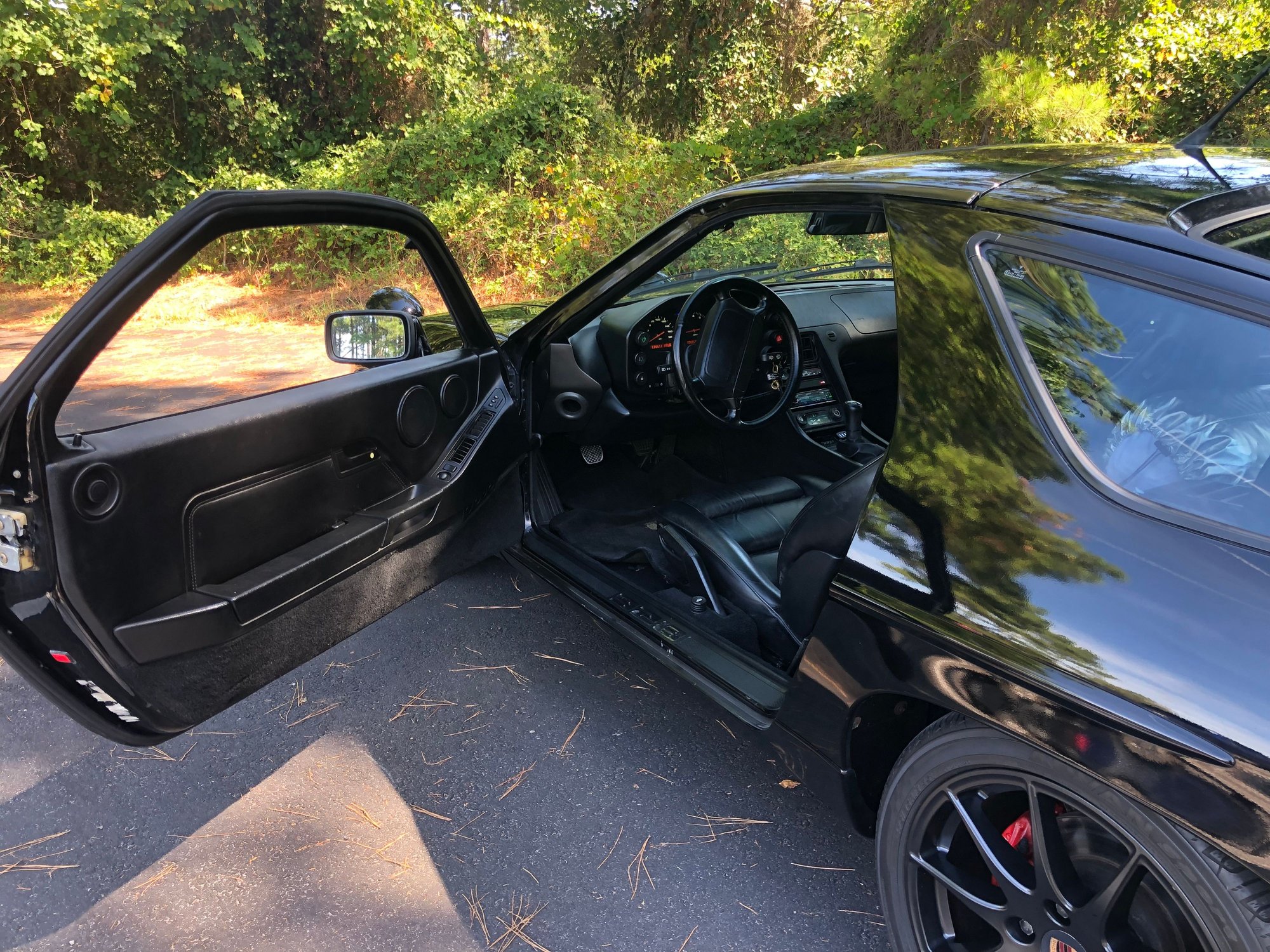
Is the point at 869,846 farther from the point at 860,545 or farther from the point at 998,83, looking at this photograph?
the point at 998,83

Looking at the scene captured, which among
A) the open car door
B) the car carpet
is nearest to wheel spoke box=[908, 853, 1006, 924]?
the car carpet

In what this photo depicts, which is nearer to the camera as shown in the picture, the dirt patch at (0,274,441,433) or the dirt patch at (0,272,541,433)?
the dirt patch at (0,274,441,433)

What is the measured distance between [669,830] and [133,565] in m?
1.46

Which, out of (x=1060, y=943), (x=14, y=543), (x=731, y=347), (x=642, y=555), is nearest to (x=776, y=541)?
(x=642, y=555)

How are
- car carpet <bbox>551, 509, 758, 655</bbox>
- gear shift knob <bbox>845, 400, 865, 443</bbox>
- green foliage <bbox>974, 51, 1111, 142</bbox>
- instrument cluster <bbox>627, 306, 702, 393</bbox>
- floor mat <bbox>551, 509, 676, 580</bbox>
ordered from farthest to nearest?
green foliage <bbox>974, 51, 1111, 142</bbox>, gear shift knob <bbox>845, 400, 865, 443</bbox>, instrument cluster <bbox>627, 306, 702, 393</bbox>, floor mat <bbox>551, 509, 676, 580</bbox>, car carpet <bbox>551, 509, 758, 655</bbox>

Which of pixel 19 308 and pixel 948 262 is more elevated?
pixel 948 262

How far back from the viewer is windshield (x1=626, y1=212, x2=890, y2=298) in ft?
9.83

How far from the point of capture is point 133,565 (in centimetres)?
175

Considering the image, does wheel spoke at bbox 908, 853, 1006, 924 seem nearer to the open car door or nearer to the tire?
the tire

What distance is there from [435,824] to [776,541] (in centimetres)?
141

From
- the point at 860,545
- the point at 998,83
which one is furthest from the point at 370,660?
the point at 998,83

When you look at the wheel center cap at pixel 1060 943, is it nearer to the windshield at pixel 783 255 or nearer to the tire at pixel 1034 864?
the tire at pixel 1034 864

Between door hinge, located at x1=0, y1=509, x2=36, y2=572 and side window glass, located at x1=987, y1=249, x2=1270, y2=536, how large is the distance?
1.88 meters

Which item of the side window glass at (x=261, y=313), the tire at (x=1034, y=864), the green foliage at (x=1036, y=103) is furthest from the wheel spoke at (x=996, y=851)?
the green foliage at (x=1036, y=103)
